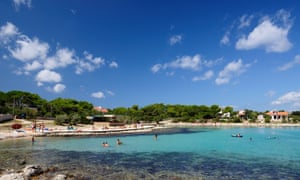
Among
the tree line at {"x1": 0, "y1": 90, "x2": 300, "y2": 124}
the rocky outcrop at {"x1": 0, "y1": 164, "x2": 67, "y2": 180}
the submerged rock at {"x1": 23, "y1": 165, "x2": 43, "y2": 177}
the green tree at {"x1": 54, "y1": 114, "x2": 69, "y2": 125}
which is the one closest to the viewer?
the rocky outcrop at {"x1": 0, "y1": 164, "x2": 67, "y2": 180}

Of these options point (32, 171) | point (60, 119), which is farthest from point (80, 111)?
point (32, 171)

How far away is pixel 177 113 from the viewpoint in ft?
359

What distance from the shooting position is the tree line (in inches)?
2496

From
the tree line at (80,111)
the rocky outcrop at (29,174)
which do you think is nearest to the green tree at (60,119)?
the tree line at (80,111)

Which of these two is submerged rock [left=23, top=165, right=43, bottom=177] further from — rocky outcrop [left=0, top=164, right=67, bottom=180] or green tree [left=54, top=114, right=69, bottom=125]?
green tree [left=54, top=114, right=69, bottom=125]

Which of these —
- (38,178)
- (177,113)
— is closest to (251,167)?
(38,178)

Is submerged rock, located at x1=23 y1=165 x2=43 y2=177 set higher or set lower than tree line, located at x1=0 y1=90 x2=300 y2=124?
lower

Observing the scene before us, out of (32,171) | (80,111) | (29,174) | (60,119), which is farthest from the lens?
(80,111)

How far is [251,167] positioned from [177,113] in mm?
91507

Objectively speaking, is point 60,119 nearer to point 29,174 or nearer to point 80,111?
point 80,111

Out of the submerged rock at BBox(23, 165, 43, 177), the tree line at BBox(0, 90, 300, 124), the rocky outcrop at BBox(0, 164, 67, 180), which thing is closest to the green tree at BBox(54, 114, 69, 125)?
the tree line at BBox(0, 90, 300, 124)

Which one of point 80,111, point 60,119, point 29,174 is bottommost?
point 29,174

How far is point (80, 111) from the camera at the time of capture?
7819 cm

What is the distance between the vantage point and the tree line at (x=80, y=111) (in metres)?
63.4
